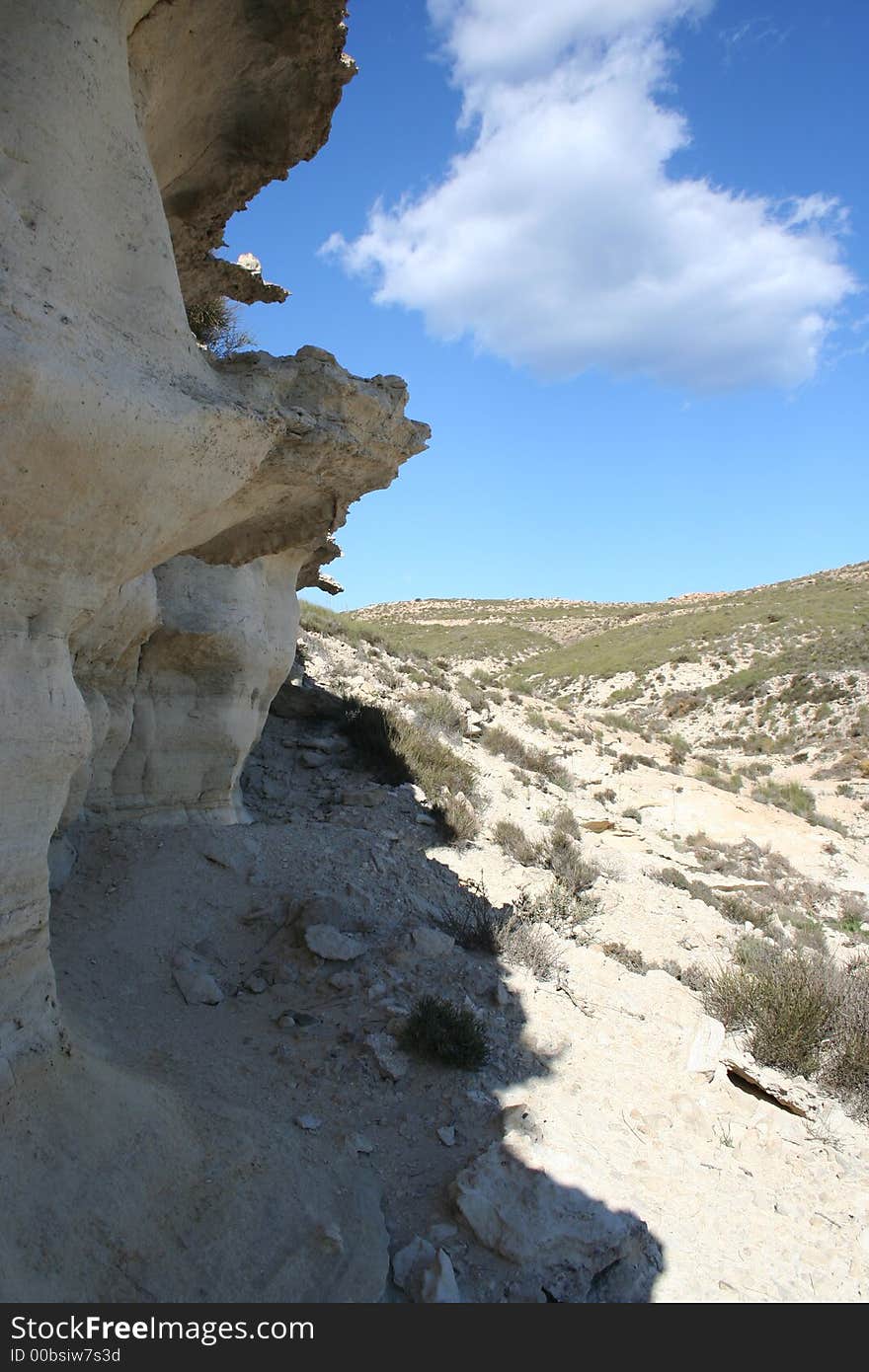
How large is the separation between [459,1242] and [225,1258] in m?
1.11

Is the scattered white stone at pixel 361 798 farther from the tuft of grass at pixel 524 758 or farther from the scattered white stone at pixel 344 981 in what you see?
the tuft of grass at pixel 524 758

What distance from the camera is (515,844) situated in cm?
962

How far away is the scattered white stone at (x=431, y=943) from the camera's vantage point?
6062 mm

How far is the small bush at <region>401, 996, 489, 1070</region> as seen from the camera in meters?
4.99

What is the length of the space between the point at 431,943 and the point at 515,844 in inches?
142

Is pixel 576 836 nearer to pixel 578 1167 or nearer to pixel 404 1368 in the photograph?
pixel 578 1167

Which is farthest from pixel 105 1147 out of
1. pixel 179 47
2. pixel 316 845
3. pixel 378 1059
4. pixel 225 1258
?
pixel 179 47

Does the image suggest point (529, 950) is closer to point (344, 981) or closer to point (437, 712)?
point (344, 981)

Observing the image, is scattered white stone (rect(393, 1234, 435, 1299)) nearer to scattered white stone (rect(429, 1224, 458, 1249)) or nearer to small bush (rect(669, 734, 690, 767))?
scattered white stone (rect(429, 1224, 458, 1249))

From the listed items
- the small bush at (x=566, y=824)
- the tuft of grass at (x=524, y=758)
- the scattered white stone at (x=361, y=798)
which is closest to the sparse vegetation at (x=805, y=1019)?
the scattered white stone at (x=361, y=798)

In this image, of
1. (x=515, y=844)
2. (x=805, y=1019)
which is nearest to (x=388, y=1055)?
(x=805, y=1019)

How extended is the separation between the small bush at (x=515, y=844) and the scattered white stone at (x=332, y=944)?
3.88m

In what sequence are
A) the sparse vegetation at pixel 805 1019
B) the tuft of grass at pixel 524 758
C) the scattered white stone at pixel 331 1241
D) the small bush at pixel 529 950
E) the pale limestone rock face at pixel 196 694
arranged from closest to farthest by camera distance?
the scattered white stone at pixel 331 1241 → the sparse vegetation at pixel 805 1019 → the small bush at pixel 529 950 → the pale limestone rock face at pixel 196 694 → the tuft of grass at pixel 524 758

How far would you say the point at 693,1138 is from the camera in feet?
16.1
